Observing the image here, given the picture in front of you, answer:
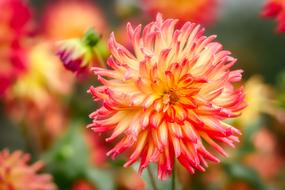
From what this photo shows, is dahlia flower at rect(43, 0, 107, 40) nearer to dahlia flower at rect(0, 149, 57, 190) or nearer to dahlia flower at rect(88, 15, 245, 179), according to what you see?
dahlia flower at rect(0, 149, 57, 190)

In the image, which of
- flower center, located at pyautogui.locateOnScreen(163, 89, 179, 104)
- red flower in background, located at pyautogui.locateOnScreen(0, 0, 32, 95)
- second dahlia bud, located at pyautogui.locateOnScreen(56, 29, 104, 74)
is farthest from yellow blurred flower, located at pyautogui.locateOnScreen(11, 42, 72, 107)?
flower center, located at pyautogui.locateOnScreen(163, 89, 179, 104)

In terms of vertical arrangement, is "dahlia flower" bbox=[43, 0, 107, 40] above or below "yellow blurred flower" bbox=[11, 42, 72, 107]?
above

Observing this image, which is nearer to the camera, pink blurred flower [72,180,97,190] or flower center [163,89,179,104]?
flower center [163,89,179,104]

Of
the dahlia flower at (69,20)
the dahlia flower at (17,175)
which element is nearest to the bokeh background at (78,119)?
the dahlia flower at (69,20)

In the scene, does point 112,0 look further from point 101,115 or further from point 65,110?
point 101,115

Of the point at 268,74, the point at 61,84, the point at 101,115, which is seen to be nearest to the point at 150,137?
the point at 101,115

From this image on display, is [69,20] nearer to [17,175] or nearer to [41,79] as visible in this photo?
[41,79]
